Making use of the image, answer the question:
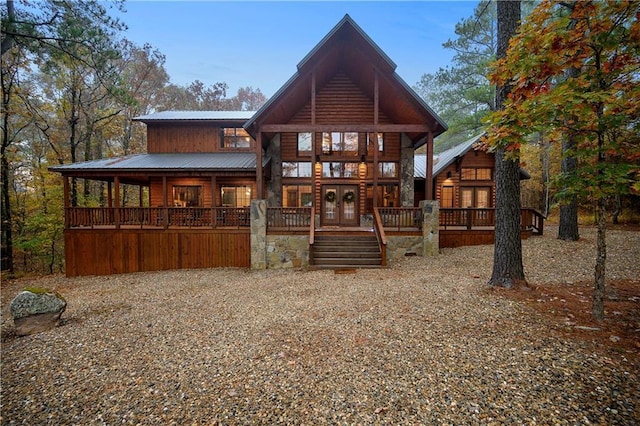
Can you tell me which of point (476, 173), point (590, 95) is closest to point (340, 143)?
point (476, 173)

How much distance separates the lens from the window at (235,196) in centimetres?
1427

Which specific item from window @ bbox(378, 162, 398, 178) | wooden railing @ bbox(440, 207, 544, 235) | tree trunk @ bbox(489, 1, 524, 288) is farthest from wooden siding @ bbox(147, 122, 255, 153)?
tree trunk @ bbox(489, 1, 524, 288)

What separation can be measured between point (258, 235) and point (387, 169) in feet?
24.2

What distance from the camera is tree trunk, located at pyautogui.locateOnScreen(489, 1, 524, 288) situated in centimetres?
571

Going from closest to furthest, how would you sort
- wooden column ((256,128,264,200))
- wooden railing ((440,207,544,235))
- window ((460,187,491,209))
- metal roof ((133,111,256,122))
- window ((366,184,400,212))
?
1. wooden column ((256,128,264,200))
2. wooden railing ((440,207,544,235))
3. window ((366,184,400,212))
4. metal roof ((133,111,256,122))
5. window ((460,187,491,209))

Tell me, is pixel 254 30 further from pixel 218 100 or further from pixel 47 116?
pixel 47 116

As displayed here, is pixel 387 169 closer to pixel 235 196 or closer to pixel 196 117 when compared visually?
pixel 235 196

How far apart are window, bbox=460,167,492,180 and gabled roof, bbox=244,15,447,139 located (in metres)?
5.85

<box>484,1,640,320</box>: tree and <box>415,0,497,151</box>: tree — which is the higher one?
<box>415,0,497,151</box>: tree

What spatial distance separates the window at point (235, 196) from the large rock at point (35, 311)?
914cm

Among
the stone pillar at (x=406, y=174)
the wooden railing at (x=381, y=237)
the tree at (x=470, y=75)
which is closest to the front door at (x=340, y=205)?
the stone pillar at (x=406, y=174)

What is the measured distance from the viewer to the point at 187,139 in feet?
47.7

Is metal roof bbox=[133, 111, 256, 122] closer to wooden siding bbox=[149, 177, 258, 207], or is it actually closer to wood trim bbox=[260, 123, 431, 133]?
wooden siding bbox=[149, 177, 258, 207]

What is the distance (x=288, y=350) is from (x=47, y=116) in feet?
79.1
